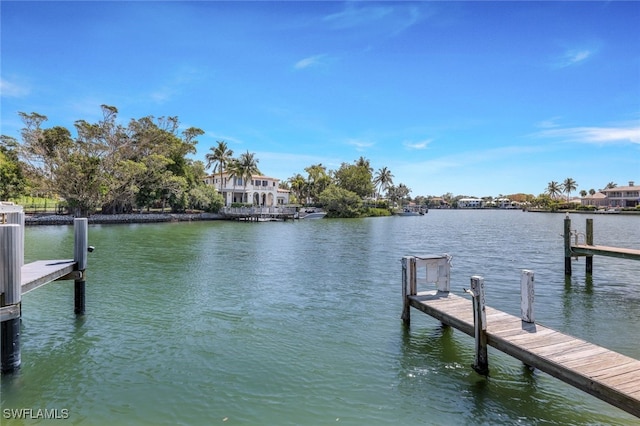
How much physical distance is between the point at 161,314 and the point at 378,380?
7547 millimetres

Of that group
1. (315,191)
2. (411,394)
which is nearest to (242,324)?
(411,394)

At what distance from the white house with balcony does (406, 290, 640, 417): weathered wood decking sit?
247 feet

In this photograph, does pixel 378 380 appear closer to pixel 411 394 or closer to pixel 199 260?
pixel 411 394

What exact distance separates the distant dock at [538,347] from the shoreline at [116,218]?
52.6 meters

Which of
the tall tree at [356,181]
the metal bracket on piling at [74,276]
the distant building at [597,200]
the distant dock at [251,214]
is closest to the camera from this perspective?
the metal bracket on piling at [74,276]

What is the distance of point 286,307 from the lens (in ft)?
43.9

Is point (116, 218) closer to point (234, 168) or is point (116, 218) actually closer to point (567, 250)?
point (234, 168)

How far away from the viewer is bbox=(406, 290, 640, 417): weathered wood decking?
543 centimetres

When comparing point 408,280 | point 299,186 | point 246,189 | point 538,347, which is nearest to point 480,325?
point 538,347

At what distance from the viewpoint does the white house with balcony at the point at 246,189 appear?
3292 inches

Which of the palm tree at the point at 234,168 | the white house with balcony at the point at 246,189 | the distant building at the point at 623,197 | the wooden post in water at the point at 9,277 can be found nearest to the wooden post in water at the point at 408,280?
the wooden post in water at the point at 9,277

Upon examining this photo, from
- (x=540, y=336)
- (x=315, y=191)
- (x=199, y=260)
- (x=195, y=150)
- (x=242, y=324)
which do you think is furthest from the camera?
(x=315, y=191)

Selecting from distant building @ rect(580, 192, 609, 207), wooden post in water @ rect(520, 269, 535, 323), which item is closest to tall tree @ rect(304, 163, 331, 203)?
wooden post in water @ rect(520, 269, 535, 323)

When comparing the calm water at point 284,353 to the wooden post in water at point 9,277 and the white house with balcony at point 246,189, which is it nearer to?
the wooden post in water at point 9,277
